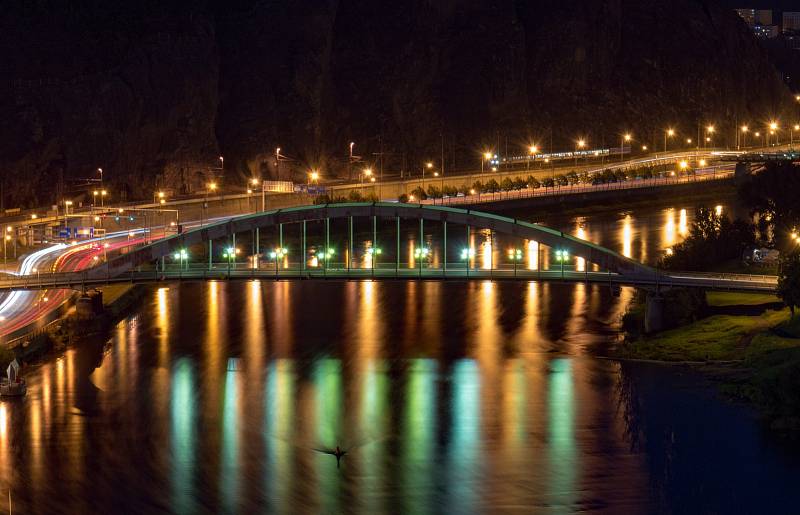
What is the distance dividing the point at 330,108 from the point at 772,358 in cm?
8160

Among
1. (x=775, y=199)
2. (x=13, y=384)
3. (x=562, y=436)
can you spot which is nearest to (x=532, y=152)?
(x=775, y=199)

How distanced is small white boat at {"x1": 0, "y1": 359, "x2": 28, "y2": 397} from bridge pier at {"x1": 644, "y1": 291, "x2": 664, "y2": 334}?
22.6 meters

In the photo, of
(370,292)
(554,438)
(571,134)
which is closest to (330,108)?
(571,134)

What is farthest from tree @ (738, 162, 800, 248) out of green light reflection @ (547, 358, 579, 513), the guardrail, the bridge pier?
the guardrail

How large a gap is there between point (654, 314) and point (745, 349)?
5996mm

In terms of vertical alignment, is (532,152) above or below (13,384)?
above

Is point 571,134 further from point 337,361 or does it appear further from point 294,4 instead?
point 337,361

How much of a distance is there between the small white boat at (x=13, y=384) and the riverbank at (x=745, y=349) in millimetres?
20138

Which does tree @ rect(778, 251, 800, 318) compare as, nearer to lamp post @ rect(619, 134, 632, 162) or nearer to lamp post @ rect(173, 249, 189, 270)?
lamp post @ rect(173, 249, 189, 270)

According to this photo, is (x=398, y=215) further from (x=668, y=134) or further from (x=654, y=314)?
(x=668, y=134)

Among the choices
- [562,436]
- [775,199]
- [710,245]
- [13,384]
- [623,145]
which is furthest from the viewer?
[623,145]

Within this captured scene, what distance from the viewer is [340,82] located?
422ft

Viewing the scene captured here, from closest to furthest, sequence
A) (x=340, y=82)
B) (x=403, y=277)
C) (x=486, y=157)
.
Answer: (x=403, y=277)
(x=486, y=157)
(x=340, y=82)

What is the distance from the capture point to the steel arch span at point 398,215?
57469 mm
